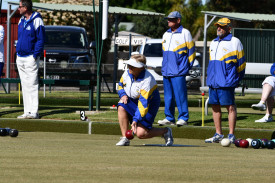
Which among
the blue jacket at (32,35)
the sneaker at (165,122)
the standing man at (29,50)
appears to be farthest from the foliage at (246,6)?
the sneaker at (165,122)

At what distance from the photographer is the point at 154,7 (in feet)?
221

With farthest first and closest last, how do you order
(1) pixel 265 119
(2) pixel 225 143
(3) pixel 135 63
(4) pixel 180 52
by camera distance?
1. (1) pixel 265 119
2. (4) pixel 180 52
3. (2) pixel 225 143
4. (3) pixel 135 63

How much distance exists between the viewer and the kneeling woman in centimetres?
913

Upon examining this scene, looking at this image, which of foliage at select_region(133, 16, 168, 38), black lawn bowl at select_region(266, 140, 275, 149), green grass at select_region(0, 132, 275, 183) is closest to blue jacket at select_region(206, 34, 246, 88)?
green grass at select_region(0, 132, 275, 183)

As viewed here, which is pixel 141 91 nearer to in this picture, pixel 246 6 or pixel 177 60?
pixel 177 60

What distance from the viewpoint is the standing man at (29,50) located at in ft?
40.7

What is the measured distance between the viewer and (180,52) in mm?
11422

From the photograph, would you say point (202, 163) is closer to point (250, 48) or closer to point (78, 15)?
point (250, 48)

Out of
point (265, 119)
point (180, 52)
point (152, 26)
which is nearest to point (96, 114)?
point (180, 52)

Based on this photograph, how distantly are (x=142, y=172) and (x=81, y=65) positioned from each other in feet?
48.4

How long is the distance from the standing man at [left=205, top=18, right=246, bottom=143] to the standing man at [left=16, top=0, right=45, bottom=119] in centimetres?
336

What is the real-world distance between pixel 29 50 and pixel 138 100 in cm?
373

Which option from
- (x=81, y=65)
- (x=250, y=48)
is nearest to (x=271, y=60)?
(x=250, y=48)

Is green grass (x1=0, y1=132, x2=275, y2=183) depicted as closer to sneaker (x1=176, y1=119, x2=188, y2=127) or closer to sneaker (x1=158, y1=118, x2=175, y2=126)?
sneaker (x1=176, y1=119, x2=188, y2=127)
